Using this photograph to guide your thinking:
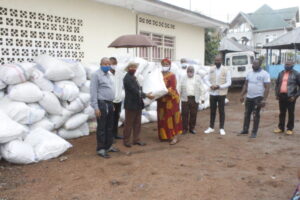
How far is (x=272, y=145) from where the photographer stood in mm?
5258

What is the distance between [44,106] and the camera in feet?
16.6

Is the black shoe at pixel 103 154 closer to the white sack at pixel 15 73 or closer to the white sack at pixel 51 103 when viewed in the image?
the white sack at pixel 51 103

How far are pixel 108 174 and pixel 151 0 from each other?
5243 millimetres

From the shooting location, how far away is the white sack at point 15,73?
4641 millimetres

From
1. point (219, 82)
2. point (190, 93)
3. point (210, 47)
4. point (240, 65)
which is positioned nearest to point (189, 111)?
point (190, 93)

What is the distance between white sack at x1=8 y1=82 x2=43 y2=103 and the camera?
469 cm

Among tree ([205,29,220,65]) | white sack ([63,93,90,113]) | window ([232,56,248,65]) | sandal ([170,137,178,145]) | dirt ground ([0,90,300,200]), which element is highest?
tree ([205,29,220,65])

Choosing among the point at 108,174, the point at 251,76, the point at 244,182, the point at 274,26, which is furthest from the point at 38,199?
the point at 274,26

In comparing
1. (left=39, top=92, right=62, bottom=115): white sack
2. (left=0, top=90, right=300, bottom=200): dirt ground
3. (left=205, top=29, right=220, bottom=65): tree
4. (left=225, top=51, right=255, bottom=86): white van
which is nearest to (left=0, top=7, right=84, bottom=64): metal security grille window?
(left=39, top=92, right=62, bottom=115): white sack

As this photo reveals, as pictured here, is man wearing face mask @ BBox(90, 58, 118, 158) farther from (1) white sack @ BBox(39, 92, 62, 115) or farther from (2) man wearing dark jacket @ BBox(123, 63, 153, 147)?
(1) white sack @ BBox(39, 92, 62, 115)

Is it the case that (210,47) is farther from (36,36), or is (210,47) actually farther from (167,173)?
(167,173)

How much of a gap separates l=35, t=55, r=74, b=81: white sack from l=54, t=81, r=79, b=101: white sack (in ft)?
0.37

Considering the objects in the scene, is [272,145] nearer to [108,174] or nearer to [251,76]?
[251,76]

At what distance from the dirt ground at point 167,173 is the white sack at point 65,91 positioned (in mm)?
851
